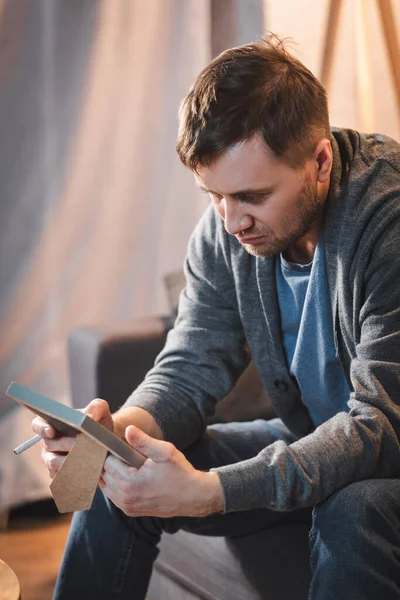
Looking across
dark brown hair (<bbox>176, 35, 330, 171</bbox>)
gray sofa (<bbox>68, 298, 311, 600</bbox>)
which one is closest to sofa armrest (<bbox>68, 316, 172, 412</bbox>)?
gray sofa (<bbox>68, 298, 311, 600</bbox>)

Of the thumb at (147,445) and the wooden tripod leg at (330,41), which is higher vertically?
the wooden tripod leg at (330,41)

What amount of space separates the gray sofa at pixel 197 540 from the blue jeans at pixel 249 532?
0.09 ft

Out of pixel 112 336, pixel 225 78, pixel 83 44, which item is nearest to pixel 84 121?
pixel 83 44

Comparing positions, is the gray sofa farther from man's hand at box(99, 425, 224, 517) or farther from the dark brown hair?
the dark brown hair

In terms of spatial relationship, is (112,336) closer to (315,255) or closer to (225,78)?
(315,255)

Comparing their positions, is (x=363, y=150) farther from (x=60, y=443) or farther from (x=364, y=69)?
(x=364, y=69)

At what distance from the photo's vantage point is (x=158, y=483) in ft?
3.75

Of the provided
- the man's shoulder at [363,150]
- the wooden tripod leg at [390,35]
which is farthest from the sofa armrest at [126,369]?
the wooden tripod leg at [390,35]

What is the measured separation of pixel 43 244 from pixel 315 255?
1.24 metres

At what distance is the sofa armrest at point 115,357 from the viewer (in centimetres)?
190

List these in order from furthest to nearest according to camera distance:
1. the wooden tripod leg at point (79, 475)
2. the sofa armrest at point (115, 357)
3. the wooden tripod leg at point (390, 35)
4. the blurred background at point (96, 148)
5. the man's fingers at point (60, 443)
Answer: the blurred background at point (96, 148), the wooden tripod leg at point (390, 35), the sofa armrest at point (115, 357), the man's fingers at point (60, 443), the wooden tripod leg at point (79, 475)

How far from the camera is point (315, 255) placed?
140 cm

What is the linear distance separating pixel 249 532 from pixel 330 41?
128 centimetres

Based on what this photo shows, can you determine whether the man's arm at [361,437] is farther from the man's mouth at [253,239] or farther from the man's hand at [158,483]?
the man's mouth at [253,239]
